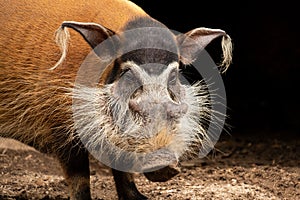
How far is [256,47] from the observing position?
825 centimetres

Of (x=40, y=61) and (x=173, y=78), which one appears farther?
(x=40, y=61)

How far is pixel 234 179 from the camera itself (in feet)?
17.3

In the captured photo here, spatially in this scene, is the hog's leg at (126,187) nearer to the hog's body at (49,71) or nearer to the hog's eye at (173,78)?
the hog's body at (49,71)

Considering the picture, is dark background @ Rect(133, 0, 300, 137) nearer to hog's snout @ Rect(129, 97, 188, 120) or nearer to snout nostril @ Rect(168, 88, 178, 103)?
snout nostril @ Rect(168, 88, 178, 103)

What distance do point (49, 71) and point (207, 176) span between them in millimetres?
1974

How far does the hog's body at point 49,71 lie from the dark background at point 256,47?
3.43 m

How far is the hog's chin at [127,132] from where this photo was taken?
3.59 m

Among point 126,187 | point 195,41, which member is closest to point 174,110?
point 195,41

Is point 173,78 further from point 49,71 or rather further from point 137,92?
point 49,71

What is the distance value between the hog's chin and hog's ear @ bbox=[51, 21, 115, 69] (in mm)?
250

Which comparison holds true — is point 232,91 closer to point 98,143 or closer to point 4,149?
point 4,149

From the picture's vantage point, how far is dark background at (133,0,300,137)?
7.88 m

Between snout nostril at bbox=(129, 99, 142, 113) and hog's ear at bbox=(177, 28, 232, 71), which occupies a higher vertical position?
hog's ear at bbox=(177, 28, 232, 71)

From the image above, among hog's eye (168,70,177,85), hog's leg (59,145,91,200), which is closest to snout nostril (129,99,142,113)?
hog's eye (168,70,177,85)
